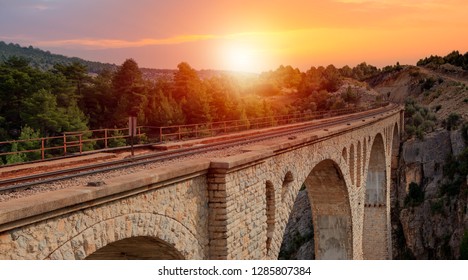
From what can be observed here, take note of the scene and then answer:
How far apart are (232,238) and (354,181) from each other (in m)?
16.1

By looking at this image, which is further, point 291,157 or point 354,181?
point 354,181

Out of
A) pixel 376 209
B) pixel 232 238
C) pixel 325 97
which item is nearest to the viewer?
pixel 232 238

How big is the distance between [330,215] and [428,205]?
18.8 metres

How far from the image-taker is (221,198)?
1032 cm

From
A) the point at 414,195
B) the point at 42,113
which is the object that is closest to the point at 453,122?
the point at 414,195

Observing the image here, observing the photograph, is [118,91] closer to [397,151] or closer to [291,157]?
[397,151]

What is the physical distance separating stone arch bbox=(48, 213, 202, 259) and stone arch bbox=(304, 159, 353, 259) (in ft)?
48.5

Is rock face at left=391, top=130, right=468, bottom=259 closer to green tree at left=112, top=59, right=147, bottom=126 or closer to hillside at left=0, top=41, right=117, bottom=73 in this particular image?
green tree at left=112, top=59, right=147, bottom=126

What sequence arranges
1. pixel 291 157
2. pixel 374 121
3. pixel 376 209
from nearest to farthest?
pixel 291 157 → pixel 374 121 → pixel 376 209

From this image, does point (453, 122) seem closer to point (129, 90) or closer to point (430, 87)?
point (129, 90)

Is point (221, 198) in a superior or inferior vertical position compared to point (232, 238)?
superior

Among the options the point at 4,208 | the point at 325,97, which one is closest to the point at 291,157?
the point at 4,208

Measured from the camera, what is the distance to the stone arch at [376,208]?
3659 centimetres

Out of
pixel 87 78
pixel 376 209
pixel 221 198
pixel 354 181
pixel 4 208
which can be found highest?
pixel 87 78
